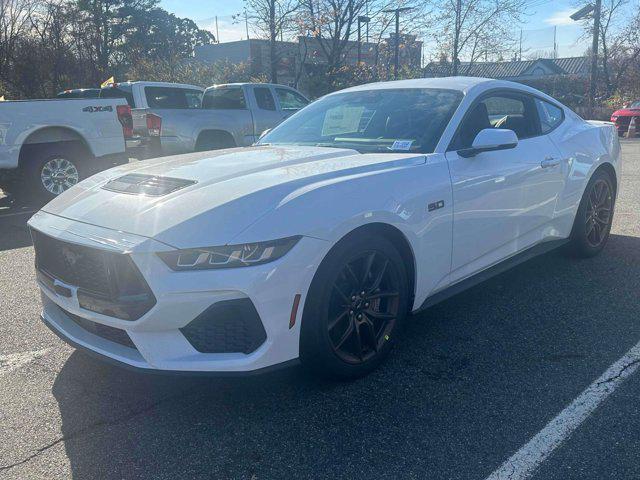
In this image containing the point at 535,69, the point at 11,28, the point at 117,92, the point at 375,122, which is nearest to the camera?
the point at 375,122

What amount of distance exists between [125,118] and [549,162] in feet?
22.4

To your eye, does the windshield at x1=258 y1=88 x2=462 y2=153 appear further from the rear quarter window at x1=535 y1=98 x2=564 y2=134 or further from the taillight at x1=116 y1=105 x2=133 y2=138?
the taillight at x1=116 y1=105 x2=133 y2=138

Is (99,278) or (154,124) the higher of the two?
(154,124)

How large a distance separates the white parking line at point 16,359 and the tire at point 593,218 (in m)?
4.19

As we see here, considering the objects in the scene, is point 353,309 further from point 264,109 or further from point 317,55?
A: point 317,55

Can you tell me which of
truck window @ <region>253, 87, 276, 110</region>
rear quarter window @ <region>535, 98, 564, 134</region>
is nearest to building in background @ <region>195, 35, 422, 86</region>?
Result: truck window @ <region>253, 87, 276, 110</region>

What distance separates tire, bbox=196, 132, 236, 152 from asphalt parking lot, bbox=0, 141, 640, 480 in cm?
694

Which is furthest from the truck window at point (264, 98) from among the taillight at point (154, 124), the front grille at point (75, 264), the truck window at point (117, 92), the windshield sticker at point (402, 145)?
the front grille at point (75, 264)

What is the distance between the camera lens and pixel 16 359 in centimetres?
345

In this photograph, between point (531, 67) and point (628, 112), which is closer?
point (628, 112)

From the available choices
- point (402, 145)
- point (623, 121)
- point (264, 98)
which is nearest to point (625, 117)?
point (623, 121)

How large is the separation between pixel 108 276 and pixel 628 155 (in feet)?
49.3

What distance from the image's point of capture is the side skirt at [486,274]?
350 cm

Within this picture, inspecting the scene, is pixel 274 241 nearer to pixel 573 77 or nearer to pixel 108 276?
pixel 108 276
